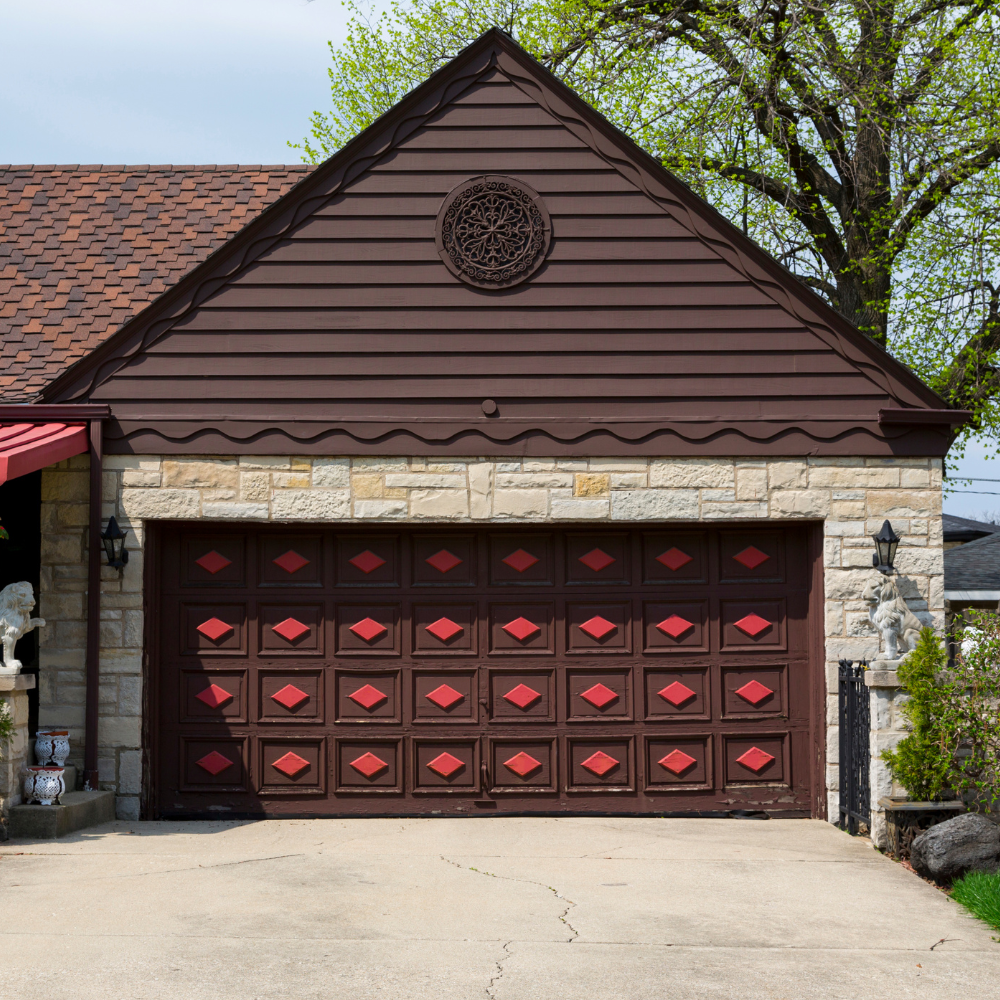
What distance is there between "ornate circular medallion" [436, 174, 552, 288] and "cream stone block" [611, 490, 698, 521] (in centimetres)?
198

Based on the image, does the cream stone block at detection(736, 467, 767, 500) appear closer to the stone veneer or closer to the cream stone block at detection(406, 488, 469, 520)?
the stone veneer

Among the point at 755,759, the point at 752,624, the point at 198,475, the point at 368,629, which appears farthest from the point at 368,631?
the point at 755,759

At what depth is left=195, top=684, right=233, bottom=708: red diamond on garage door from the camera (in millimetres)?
9055

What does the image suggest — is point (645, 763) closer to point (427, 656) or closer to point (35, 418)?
point (427, 656)

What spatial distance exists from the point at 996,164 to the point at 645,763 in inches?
442

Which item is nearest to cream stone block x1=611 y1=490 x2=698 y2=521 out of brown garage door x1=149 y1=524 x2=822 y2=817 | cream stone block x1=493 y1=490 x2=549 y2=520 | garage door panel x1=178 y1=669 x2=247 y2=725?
brown garage door x1=149 y1=524 x2=822 y2=817

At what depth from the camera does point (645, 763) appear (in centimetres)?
905

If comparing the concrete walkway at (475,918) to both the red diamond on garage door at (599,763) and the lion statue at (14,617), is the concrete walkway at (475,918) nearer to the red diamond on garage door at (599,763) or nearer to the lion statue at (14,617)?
the red diamond on garage door at (599,763)

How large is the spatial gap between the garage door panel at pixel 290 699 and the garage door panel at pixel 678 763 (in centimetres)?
267

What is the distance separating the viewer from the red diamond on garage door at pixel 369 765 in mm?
9016

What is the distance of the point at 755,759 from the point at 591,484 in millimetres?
2588

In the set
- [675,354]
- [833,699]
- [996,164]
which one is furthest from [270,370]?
[996,164]

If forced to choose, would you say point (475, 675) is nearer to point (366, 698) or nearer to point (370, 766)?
point (366, 698)

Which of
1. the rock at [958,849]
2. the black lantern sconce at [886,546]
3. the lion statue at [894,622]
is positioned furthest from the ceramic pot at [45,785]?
the black lantern sconce at [886,546]
